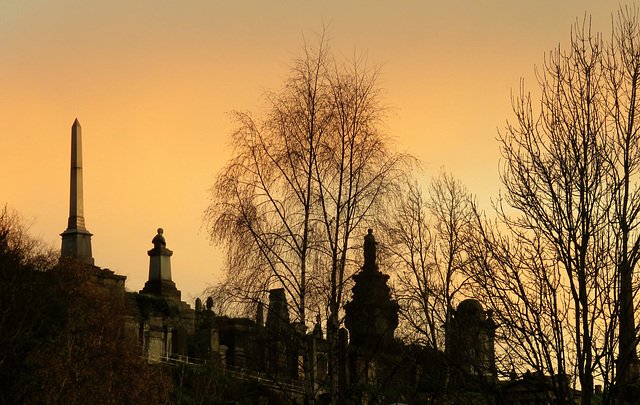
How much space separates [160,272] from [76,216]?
14.7 feet

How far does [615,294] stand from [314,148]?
10789mm

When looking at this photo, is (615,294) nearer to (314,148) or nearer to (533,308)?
(533,308)

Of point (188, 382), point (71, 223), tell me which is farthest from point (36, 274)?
point (71, 223)

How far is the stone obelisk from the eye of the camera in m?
42.4

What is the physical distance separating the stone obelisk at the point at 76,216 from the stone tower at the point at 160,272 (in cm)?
270

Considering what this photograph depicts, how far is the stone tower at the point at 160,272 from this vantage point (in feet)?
140

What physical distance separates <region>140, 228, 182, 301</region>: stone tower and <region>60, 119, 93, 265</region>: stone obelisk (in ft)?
8.87

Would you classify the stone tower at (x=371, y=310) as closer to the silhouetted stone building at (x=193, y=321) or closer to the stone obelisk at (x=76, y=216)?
the silhouetted stone building at (x=193, y=321)

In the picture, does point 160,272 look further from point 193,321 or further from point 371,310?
point 371,310

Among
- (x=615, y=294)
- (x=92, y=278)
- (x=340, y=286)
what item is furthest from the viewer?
(x=92, y=278)

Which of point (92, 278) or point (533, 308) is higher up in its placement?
point (92, 278)

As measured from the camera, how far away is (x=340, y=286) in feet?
70.8

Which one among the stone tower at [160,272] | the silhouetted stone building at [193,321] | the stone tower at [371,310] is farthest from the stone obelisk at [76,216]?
the stone tower at [371,310]

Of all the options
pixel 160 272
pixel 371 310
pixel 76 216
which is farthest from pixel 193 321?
pixel 371 310
